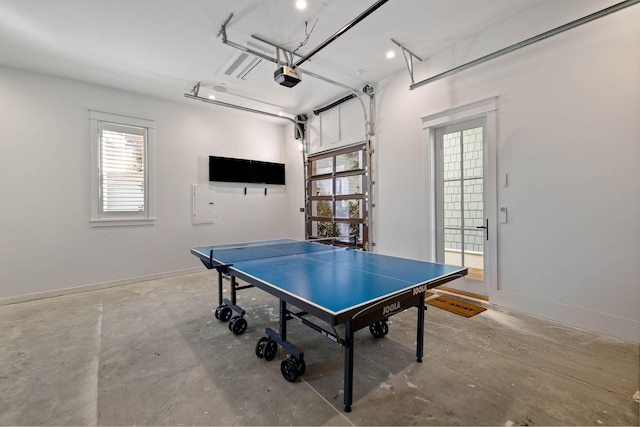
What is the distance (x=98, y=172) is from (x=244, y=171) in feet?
8.25

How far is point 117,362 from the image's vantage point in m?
2.35

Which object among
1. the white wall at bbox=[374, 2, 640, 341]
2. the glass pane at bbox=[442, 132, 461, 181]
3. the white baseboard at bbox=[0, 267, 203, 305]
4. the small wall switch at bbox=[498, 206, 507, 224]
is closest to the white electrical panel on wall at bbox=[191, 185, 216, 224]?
the white baseboard at bbox=[0, 267, 203, 305]

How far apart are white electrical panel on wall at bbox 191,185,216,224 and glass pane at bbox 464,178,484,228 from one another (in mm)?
4620

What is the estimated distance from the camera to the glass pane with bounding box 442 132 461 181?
3.87 m

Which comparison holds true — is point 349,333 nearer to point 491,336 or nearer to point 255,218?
point 491,336

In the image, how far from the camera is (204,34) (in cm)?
327

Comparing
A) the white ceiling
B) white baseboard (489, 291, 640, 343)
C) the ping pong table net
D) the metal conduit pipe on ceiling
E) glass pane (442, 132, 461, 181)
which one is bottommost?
white baseboard (489, 291, 640, 343)

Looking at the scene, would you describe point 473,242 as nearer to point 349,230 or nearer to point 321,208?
point 349,230

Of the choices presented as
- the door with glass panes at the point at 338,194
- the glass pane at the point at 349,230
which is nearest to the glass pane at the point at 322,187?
the door with glass panes at the point at 338,194

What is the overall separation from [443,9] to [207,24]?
2574mm

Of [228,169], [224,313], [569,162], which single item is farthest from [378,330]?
[228,169]

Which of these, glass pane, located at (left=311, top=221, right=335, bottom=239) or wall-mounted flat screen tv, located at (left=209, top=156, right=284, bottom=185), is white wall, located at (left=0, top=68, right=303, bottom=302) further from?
glass pane, located at (left=311, top=221, right=335, bottom=239)

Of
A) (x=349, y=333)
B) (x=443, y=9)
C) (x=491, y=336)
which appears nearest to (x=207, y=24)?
(x=443, y=9)

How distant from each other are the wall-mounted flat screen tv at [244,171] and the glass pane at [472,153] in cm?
410
